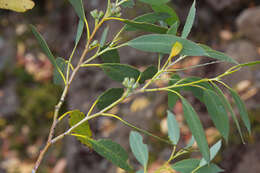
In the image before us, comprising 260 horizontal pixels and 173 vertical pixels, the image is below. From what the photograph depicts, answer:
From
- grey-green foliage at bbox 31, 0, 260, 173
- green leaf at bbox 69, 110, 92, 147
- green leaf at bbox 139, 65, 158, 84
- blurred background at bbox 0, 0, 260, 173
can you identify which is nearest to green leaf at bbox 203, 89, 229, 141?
grey-green foliage at bbox 31, 0, 260, 173

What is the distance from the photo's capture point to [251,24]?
254cm

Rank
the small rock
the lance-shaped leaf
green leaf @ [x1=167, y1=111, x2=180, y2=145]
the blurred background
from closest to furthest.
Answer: the lance-shaped leaf → green leaf @ [x1=167, y1=111, x2=180, y2=145] → the blurred background → the small rock

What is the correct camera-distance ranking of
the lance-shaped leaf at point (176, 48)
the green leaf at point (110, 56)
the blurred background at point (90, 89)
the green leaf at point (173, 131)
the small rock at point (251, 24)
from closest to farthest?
the lance-shaped leaf at point (176, 48) → the green leaf at point (110, 56) → the green leaf at point (173, 131) → the blurred background at point (90, 89) → the small rock at point (251, 24)

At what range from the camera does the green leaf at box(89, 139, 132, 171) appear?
542 mm

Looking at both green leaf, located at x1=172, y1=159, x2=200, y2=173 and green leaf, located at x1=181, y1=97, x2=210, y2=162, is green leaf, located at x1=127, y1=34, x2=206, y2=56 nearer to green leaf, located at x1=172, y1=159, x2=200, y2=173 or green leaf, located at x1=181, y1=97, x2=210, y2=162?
green leaf, located at x1=181, y1=97, x2=210, y2=162

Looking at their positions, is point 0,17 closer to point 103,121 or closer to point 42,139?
point 42,139

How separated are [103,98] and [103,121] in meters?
1.73

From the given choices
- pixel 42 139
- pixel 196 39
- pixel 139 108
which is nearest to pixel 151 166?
pixel 139 108

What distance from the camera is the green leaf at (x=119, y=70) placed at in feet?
1.85

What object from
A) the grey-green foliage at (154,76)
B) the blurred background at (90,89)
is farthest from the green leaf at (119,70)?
the blurred background at (90,89)

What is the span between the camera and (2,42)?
3.38 meters

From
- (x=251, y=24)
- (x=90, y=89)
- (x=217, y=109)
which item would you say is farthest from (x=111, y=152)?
(x=251, y=24)

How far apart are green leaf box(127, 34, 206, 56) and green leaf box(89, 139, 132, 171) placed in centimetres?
17

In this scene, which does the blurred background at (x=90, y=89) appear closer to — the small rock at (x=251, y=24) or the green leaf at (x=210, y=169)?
the small rock at (x=251, y=24)
